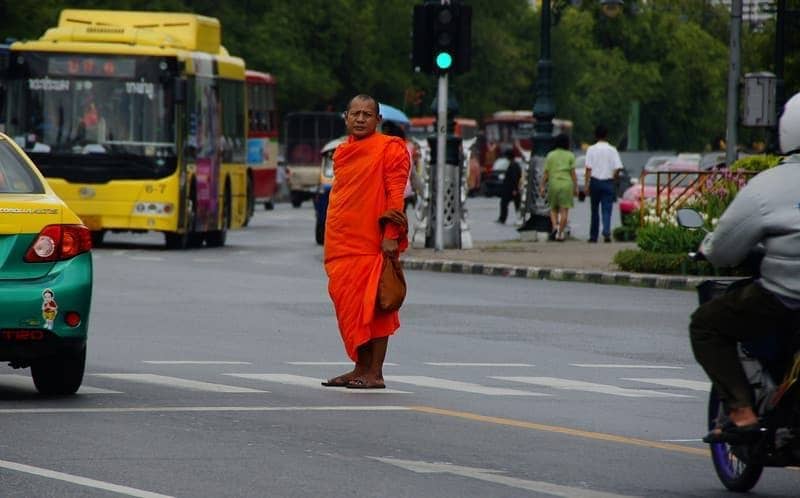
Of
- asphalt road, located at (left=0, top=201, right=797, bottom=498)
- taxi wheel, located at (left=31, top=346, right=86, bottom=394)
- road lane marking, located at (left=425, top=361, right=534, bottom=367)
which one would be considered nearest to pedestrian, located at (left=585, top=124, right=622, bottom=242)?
asphalt road, located at (left=0, top=201, right=797, bottom=498)

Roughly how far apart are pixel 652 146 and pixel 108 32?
304ft

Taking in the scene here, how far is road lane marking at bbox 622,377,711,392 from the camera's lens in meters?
14.1

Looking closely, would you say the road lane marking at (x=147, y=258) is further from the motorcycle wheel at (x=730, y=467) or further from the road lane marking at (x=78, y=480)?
the motorcycle wheel at (x=730, y=467)

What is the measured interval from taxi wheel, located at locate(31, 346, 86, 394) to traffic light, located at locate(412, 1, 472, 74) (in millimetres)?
17669

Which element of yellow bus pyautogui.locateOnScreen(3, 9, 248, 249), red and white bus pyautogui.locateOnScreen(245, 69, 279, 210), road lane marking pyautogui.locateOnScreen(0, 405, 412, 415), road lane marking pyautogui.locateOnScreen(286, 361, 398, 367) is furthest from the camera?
red and white bus pyautogui.locateOnScreen(245, 69, 279, 210)

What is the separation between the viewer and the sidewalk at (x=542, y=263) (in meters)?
26.2

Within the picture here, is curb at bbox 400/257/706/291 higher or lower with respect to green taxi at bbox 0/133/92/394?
lower

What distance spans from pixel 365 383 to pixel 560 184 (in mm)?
22432

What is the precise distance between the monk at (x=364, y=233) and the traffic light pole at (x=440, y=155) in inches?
643

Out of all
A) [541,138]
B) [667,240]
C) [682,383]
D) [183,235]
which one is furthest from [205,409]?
[541,138]

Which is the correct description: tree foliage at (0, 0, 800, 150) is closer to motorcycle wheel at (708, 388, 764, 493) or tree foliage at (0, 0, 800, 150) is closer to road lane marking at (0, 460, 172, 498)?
motorcycle wheel at (708, 388, 764, 493)

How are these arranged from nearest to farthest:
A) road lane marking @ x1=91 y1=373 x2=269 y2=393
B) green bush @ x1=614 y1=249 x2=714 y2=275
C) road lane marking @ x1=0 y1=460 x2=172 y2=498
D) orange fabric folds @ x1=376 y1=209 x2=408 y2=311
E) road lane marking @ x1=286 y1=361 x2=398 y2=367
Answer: road lane marking @ x1=0 y1=460 x2=172 y2=498
road lane marking @ x1=91 y1=373 x2=269 y2=393
orange fabric folds @ x1=376 y1=209 x2=408 y2=311
road lane marking @ x1=286 y1=361 x2=398 y2=367
green bush @ x1=614 y1=249 x2=714 y2=275

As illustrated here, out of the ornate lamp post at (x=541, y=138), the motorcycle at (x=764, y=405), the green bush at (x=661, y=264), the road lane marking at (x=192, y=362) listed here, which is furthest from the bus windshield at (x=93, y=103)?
the motorcycle at (x=764, y=405)

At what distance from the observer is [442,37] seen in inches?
1180
